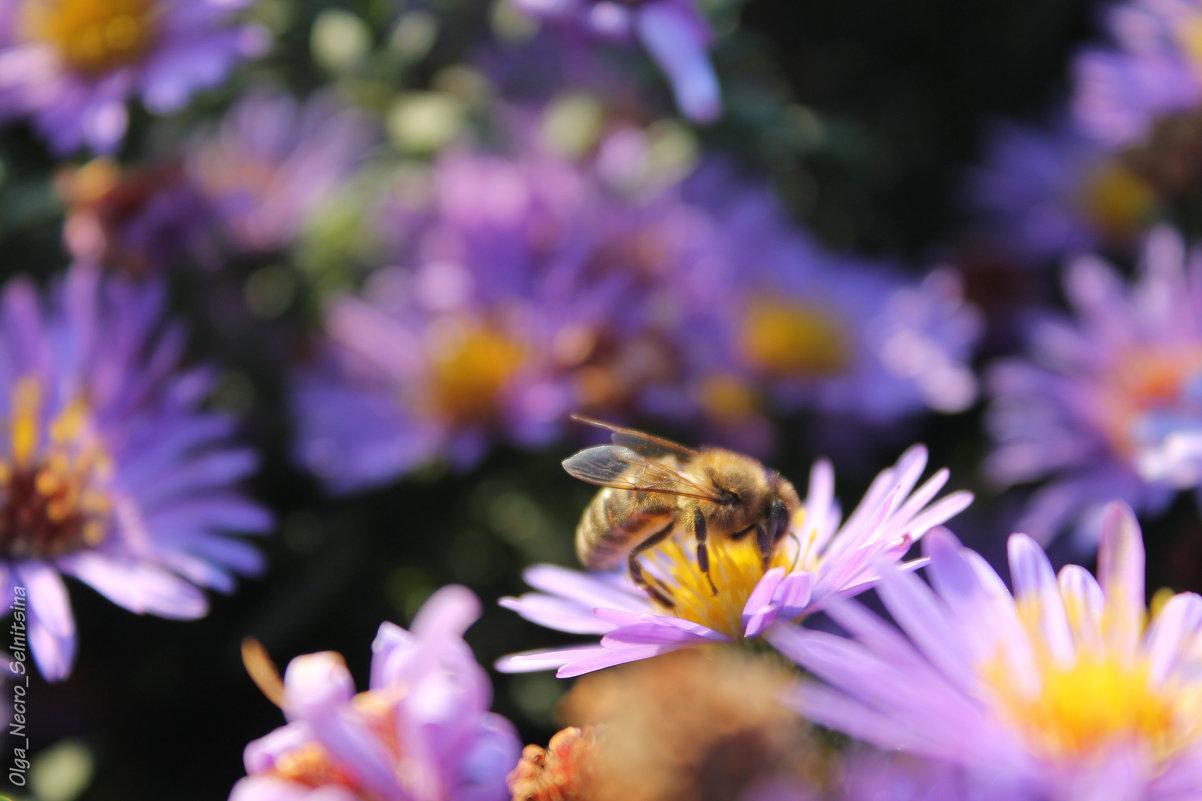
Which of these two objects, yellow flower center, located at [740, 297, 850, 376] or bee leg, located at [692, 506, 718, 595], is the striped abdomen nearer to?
bee leg, located at [692, 506, 718, 595]

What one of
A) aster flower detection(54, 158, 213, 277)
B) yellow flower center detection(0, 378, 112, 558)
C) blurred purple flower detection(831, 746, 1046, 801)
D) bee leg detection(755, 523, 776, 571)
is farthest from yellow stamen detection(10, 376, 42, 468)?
blurred purple flower detection(831, 746, 1046, 801)

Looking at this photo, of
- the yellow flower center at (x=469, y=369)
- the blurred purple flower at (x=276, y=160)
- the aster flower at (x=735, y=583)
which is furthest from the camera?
the blurred purple flower at (x=276, y=160)

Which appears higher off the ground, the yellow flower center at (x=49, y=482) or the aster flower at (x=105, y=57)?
the aster flower at (x=105, y=57)

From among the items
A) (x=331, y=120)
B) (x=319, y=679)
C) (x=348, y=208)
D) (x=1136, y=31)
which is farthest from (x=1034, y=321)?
(x=319, y=679)

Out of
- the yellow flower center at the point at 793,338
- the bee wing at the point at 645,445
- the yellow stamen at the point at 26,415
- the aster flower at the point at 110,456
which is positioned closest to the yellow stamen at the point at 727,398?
the yellow flower center at the point at 793,338

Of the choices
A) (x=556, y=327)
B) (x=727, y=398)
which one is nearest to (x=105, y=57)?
(x=556, y=327)

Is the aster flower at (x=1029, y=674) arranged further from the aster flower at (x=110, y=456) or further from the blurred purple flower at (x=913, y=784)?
the aster flower at (x=110, y=456)

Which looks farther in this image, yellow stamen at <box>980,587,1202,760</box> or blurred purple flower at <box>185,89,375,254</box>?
blurred purple flower at <box>185,89,375,254</box>
